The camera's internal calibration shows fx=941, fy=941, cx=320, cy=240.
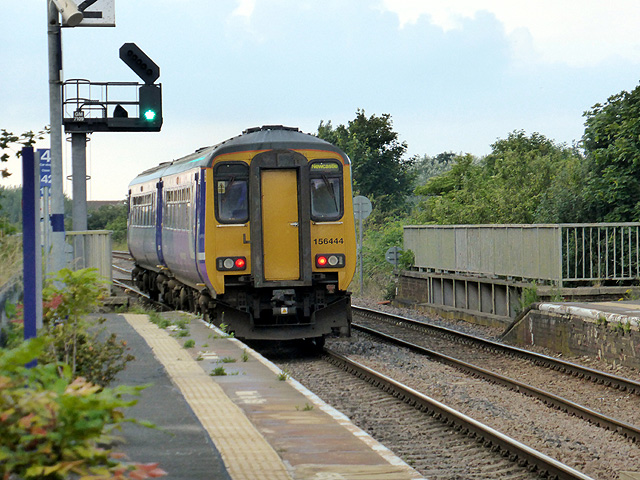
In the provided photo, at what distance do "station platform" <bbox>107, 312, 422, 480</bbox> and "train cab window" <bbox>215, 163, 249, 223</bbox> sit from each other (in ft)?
10.6

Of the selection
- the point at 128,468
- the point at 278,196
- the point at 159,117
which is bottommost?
the point at 128,468

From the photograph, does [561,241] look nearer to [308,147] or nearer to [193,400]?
[308,147]

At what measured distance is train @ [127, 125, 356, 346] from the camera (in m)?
14.6

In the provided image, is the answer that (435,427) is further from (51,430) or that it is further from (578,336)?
(51,430)

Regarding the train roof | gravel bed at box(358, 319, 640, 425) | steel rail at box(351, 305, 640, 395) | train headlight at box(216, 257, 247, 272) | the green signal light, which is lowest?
gravel bed at box(358, 319, 640, 425)

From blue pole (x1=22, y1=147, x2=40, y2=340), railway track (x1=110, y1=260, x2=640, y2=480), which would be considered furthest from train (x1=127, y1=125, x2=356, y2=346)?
blue pole (x1=22, y1=147, x2=40, y2=340)


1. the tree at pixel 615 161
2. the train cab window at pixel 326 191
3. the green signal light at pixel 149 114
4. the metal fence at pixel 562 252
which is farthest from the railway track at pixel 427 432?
the tree at pixel 615 161

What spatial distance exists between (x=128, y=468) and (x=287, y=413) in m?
5.20

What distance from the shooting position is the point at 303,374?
13219 mm

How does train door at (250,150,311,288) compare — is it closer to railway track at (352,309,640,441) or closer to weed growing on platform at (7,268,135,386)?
railway track at (352,309,640,441)

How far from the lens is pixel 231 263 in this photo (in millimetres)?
14641

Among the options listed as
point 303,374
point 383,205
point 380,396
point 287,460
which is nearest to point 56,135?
point 303,374

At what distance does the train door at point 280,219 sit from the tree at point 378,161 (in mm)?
43407

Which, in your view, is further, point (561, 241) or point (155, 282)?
point (155, 282)
